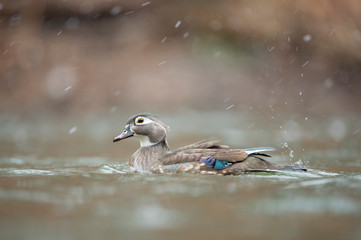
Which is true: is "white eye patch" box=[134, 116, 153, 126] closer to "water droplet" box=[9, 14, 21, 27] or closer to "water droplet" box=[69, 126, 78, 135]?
"water droplet" box=[69, 126, 78, 135]

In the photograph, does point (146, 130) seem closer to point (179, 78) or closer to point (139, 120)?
point (139, 120)

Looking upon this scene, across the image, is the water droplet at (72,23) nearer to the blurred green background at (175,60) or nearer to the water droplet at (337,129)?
the blurred green background at (175,60)

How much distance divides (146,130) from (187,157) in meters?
1.15

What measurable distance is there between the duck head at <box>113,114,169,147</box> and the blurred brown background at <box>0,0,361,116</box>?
929cm

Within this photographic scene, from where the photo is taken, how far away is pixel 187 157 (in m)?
7.80

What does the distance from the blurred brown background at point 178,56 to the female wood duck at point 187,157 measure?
368 inches

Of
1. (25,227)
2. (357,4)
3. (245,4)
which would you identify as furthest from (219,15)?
(25,227)

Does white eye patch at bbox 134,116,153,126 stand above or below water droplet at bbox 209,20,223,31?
below

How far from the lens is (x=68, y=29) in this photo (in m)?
20.7

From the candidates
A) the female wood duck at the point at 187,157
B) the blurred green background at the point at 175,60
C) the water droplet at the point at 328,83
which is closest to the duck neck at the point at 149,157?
the female wood duck at the point at 187,157

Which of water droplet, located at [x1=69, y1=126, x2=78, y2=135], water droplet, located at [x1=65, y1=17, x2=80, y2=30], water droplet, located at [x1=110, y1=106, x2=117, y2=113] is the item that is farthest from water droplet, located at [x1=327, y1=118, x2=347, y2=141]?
water droplet, located at [x1=65, y1=17, x2=80, y2=30]

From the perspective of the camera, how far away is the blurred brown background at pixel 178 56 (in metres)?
18.4

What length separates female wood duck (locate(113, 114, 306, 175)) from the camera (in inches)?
299

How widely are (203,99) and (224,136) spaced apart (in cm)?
589
